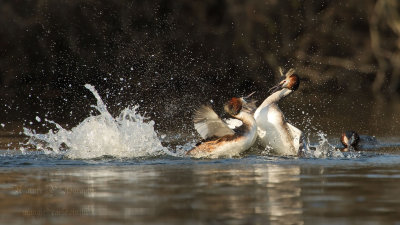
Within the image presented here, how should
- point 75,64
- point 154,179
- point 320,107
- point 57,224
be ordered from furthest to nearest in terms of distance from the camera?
point 75,64 → point 320,107 → point 154,179 → point 57,224

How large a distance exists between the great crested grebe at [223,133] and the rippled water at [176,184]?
0.20m

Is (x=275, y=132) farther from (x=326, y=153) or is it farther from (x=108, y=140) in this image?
(x=108, y=140)

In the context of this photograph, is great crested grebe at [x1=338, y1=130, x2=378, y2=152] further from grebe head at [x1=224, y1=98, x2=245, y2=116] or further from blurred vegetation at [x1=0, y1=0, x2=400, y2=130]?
blurred vegetation at [x1=0, y1=0, x2=400, y2=130]

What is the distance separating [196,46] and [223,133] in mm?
15914

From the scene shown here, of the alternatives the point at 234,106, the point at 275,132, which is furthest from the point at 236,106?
the point at 275,132

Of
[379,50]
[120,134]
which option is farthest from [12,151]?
[379,50]

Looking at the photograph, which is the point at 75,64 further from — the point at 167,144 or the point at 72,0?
the point at 167,144

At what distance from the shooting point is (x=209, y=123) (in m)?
10.9

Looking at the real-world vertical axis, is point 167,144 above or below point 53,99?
below

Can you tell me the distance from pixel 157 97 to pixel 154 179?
13.1 metres

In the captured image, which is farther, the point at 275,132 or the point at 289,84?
the point at 289,84

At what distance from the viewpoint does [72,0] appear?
87.6 ft

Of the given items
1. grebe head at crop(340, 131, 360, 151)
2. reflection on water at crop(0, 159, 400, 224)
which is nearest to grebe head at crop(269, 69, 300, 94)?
grebe head at crop(340, 131, 360, 151)

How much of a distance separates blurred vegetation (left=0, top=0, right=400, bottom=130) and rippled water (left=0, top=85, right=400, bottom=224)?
12460mm
